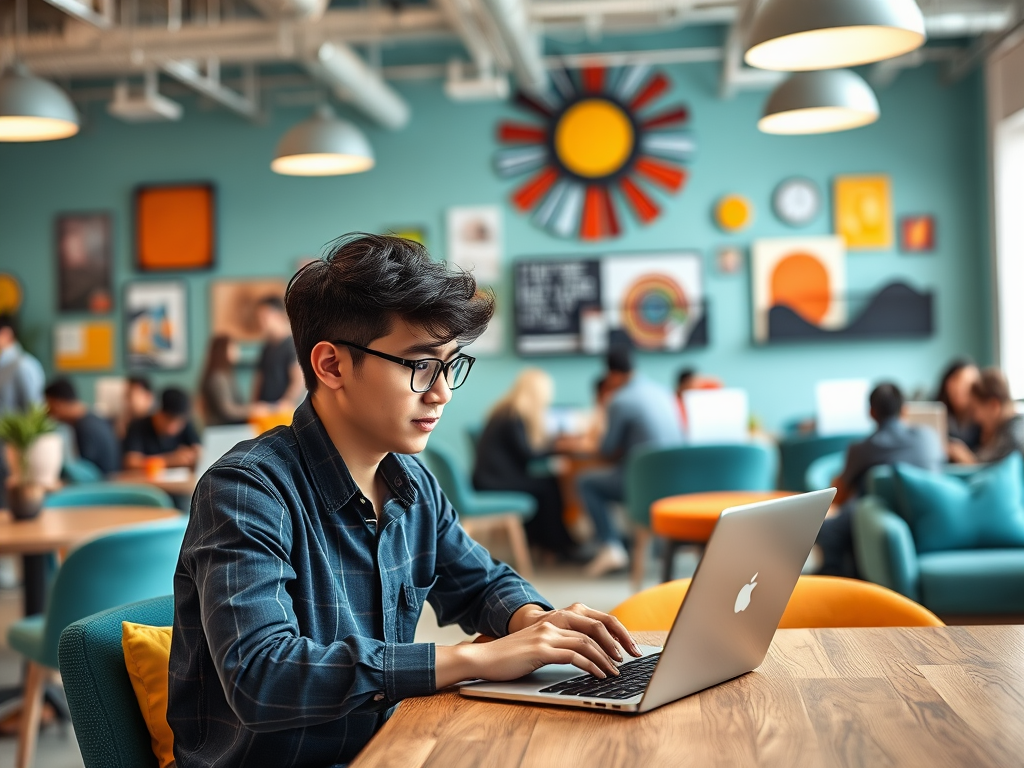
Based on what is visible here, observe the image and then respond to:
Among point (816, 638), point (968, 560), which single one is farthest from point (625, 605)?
point (968, 560)

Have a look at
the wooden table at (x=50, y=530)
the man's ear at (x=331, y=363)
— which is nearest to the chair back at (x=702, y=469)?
the wooden table at (x=50, y=530)

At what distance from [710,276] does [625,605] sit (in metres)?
6.77

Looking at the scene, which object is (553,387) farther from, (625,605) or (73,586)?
(625,605)

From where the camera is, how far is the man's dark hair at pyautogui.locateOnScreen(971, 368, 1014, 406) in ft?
17.0

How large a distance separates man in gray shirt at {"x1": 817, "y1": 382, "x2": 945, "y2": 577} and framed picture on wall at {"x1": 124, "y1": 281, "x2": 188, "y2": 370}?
577 cm

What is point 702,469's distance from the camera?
17.9 feet

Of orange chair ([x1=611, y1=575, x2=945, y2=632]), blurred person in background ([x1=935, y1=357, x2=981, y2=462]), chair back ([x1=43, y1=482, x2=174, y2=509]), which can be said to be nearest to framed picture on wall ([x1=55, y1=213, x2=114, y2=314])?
chair back ([x1=43, y1=482, x2=174, y2=509])

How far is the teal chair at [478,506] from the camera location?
604 centimetres

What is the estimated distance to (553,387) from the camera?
8.55m

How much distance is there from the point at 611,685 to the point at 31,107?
4165mm

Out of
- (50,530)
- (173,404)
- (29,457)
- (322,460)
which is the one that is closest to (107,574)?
(50,530)

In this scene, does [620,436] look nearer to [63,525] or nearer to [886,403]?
[886,403]

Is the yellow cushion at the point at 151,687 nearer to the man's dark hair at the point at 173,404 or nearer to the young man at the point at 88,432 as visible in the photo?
the man's dark hair at the point at 173,404

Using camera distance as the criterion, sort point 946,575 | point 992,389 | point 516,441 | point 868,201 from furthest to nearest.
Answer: point 868,201, point 516,441, point 992,389, point 946,575
